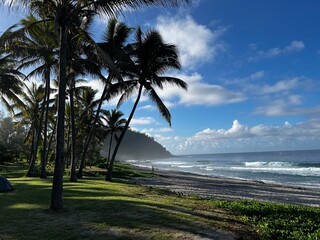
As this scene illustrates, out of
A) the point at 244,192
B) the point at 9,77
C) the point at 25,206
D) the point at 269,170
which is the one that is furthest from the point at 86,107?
the point at 269,170

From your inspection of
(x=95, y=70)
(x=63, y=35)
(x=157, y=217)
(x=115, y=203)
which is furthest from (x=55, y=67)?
(x=157, y=217)

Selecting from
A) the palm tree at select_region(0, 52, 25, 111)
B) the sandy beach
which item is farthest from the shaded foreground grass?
the palm tree at select_region(0, 52, 25, 111)

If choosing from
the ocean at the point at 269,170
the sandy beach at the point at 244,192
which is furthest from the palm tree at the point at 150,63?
the ocean at the point at 269,170

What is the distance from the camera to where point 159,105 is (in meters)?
20.2

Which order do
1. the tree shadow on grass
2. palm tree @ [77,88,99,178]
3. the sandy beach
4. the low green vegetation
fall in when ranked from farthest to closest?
palm tree @ [77,88,99,178] → the sandy beach → the low green vegetation → the tree shadow on grass

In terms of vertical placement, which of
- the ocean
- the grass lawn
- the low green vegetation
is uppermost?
the ocean

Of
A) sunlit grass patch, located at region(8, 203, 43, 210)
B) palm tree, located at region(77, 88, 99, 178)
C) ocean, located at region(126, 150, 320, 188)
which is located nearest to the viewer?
sunlit grass patch, located at region(8, 203, 43, 210)

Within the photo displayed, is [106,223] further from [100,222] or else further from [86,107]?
[86,107]

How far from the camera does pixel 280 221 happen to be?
9008 mm

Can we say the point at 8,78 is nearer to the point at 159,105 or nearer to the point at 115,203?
the point at 159,105

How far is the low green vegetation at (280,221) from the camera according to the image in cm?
759

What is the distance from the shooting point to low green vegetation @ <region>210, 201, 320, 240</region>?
24.9 feet

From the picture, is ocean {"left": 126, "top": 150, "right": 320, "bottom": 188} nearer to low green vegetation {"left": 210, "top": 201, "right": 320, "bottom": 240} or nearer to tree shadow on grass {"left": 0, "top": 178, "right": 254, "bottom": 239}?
low green vegetation {"left": 210, "top": 201, "right": 320, "bottom": 240}

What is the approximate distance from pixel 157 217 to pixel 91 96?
2589 cm
